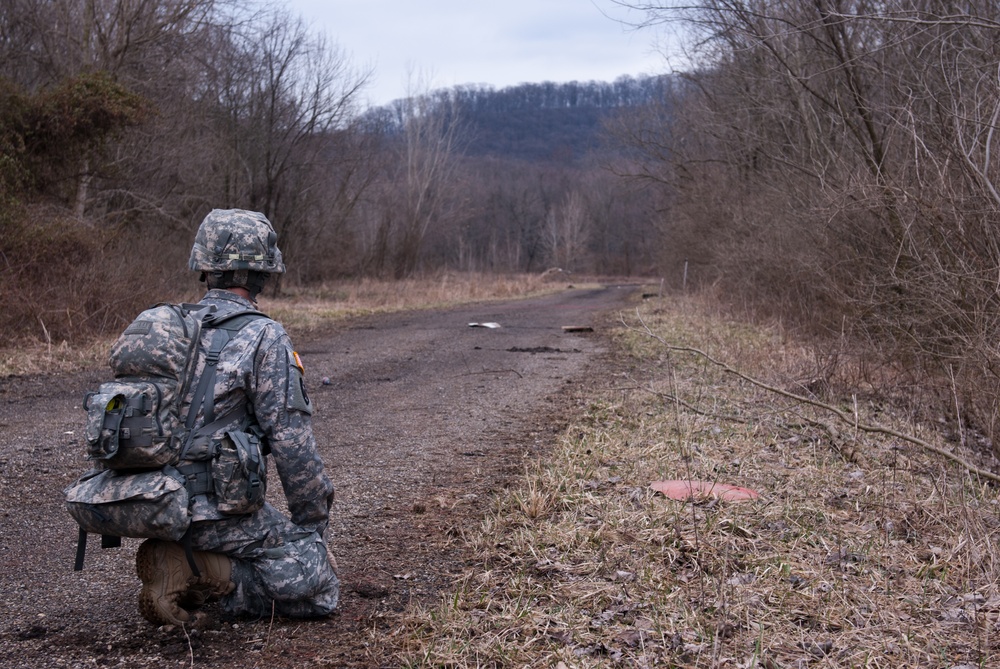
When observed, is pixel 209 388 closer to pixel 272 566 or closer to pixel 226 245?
pixel 226 245

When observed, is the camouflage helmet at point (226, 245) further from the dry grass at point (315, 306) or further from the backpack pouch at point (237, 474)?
the dry grass at point (315, 306)

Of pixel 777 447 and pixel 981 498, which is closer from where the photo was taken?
pixel 981 498

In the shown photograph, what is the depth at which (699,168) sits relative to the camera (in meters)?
26.3

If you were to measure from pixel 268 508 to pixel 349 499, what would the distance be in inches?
73.8

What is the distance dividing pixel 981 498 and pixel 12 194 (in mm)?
13861

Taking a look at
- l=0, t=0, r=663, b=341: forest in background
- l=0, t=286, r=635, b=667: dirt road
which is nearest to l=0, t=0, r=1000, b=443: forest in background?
l=0, t=0, r=663, b=341: forest in background

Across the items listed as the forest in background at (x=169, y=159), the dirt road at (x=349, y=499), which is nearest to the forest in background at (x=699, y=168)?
the forest in background at (x=169, y=159)

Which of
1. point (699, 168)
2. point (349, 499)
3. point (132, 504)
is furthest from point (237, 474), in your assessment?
point (699, 168)

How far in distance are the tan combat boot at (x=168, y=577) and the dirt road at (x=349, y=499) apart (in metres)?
0.11

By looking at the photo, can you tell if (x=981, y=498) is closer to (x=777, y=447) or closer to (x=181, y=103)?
(x=777, y=447)

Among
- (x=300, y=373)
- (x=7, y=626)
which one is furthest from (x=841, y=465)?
(x=7, y=626)

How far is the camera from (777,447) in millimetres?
6793

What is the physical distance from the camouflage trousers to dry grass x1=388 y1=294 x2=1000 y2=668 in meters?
0.43

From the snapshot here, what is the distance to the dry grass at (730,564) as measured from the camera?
3.34 metres
